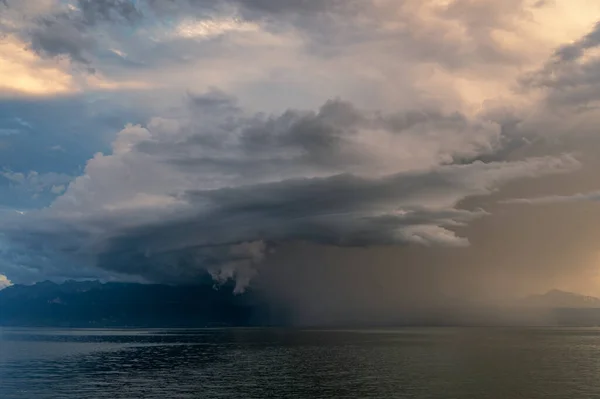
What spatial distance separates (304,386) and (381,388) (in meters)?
18.2

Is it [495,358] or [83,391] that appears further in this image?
[495,358]

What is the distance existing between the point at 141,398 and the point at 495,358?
143685 mm

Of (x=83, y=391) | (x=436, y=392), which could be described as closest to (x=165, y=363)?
(x=83, y=391)

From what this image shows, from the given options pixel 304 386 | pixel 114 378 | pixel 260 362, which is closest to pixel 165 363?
pixel 260 362

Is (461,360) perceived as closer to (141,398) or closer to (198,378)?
(198,378)

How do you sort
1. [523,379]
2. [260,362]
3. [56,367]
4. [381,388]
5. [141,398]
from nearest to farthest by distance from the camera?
[141,398] → [381,388] → [523,379] → [56,367] → [260,362]

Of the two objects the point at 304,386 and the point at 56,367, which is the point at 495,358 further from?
the point at 56,367

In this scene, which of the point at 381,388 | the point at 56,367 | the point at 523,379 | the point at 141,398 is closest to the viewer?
the point at 141,398

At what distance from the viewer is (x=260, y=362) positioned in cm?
18825

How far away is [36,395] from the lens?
113250mm

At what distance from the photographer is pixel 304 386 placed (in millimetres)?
121938

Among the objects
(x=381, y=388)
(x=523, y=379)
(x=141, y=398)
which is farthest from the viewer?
(x=523, y=379)

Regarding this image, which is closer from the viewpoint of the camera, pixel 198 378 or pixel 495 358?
pixel 198 378

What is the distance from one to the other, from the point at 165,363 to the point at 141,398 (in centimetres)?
8566
